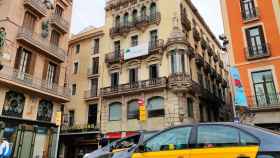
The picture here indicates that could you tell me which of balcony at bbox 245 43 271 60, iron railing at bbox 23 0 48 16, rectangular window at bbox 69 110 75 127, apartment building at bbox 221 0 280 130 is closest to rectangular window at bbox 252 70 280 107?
apartment building at bbox 221 0 280 130

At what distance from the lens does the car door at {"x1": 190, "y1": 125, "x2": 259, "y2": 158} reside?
4.37 meters

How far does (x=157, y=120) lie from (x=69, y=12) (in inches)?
622

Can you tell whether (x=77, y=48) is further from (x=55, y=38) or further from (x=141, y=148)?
(x=141, y=148)

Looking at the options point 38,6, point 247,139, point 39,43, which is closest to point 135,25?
point 38,6

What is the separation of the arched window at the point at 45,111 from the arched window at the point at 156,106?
9.62m

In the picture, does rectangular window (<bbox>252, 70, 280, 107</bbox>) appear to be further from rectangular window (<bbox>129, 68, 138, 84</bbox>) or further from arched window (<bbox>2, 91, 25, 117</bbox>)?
arched window (<bbox>2, 91, 25, 117</bbox>)

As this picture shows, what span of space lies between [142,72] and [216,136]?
20.6 metres

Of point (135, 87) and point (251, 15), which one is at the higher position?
point (251, 15)

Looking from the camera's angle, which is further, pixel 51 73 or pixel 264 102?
pixel 51 73

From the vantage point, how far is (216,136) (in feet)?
16.2

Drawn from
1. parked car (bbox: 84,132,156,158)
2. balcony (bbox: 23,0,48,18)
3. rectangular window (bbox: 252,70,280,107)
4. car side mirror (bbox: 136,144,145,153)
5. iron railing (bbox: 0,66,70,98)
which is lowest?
parked car (bbox: 84,132,156,158)

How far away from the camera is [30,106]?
20094mm

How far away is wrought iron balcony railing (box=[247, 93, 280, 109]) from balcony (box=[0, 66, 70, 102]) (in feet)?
55.5

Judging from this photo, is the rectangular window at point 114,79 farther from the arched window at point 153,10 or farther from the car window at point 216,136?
the car window at point 216,136
